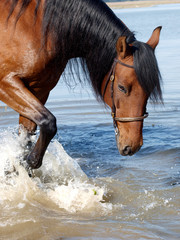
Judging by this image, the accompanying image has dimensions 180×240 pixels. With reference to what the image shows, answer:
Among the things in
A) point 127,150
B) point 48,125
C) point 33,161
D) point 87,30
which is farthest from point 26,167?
point 87,30

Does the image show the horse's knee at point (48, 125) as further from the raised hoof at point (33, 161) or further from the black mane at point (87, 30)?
the black mane at point (87, 30)

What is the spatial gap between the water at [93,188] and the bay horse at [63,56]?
0.44 metres

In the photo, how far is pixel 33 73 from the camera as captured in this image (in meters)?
4.01

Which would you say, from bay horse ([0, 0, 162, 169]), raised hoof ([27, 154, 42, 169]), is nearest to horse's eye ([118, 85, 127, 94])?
bay horse ([0, 0, 162, 169])

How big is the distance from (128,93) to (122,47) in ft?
1.27

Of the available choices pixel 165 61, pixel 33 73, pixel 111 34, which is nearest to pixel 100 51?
pixel 111 34

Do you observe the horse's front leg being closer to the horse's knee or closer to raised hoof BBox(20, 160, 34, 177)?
the horse's knee

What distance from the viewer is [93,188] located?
444 cm

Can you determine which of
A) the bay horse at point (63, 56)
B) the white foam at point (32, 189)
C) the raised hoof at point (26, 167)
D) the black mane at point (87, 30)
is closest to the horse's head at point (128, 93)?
the bay horse at point (63, 56)

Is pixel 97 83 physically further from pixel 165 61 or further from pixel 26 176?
pixel 165 61

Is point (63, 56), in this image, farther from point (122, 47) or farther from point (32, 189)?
point (32, 189)

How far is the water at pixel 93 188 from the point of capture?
3.67 meters

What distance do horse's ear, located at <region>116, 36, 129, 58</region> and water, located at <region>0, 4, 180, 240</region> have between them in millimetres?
760

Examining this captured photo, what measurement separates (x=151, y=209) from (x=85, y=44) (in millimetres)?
1625
